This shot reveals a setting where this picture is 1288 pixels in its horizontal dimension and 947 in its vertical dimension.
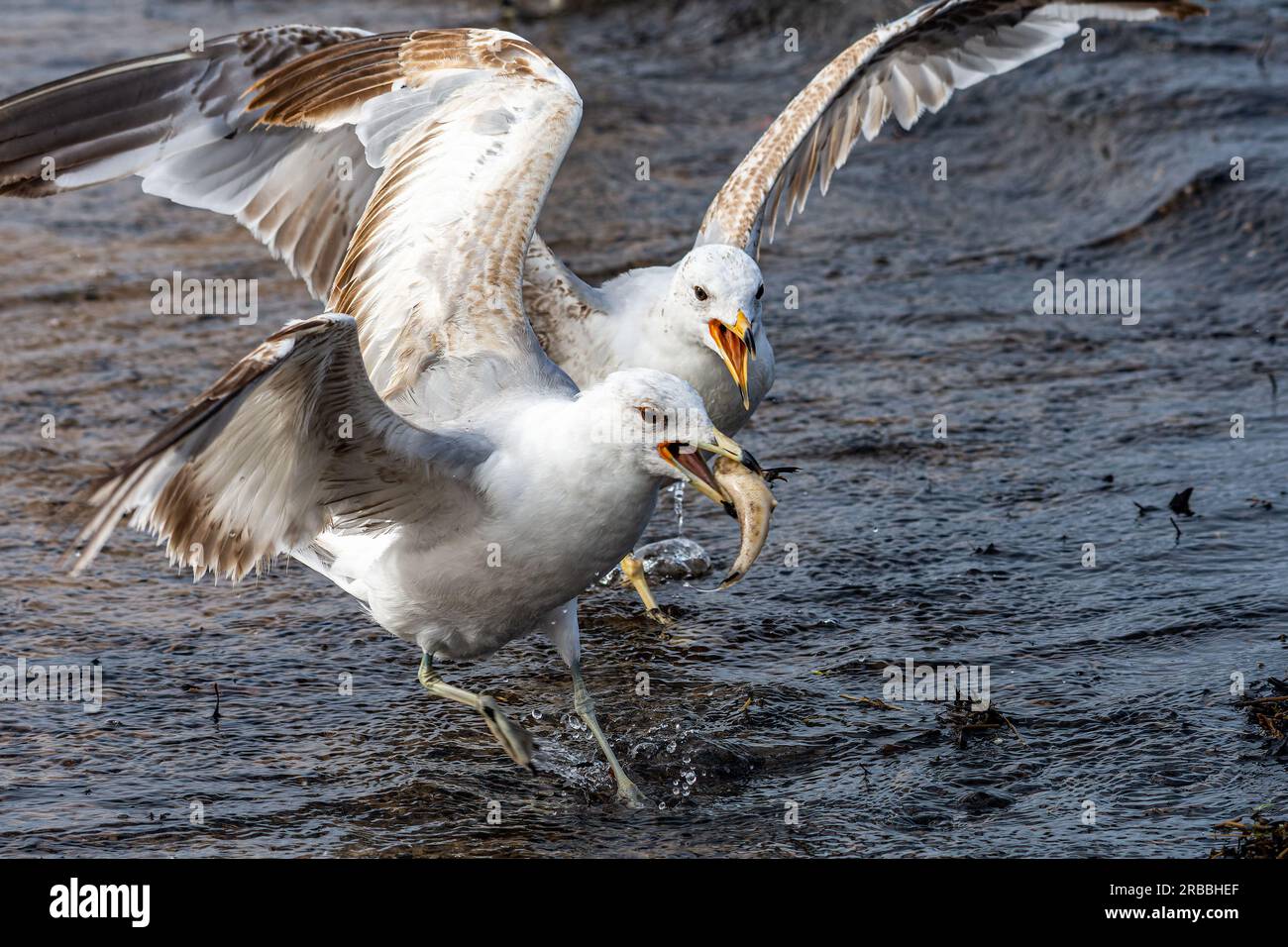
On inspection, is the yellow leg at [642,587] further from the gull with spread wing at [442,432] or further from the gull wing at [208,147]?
the gull wing at [208,147]

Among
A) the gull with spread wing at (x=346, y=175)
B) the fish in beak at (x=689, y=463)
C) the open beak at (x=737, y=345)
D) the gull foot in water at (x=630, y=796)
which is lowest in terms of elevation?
the gull foot in water at (x=630, y=796)

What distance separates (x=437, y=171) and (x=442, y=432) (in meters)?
1.35

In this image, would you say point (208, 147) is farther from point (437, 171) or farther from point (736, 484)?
point (736, 484)

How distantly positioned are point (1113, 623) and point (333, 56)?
3.32 m

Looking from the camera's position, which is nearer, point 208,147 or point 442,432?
point 442,432

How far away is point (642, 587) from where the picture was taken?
20.8ft

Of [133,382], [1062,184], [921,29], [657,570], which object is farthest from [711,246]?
[1062,184]

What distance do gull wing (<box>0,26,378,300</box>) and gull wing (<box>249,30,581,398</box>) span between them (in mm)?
199

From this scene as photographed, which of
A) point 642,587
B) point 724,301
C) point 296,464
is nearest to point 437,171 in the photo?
point 724,301

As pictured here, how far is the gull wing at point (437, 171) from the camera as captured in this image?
5289 millimetres

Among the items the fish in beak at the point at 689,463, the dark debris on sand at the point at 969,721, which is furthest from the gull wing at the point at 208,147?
the dark debris on sand at the point at 969,721

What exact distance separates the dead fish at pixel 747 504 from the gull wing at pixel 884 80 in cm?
249

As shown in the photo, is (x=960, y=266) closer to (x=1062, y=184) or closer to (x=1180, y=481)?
(x=1062, y=184)

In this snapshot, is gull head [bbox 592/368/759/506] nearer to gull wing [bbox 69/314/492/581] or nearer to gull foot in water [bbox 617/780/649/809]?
gull wing [bbox 69/314/492/581]
